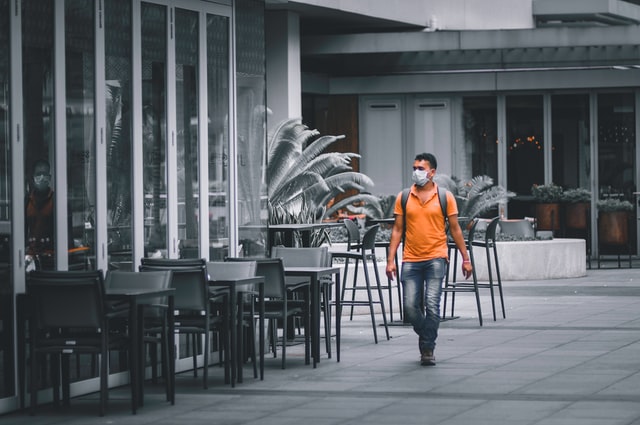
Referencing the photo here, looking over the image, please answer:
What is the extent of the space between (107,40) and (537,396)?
470cm

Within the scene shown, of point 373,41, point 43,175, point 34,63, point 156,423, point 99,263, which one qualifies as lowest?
point 156,423

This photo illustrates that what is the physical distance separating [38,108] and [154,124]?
185 centimetres

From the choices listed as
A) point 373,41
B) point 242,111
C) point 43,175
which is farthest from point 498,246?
point 43,175

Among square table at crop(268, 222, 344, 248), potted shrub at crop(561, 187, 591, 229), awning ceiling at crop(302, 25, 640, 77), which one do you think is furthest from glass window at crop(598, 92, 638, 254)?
square table at crop(268, 222, 344, 248)

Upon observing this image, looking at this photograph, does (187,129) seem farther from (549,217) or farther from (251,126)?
(549,217)

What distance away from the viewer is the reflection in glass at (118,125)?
1138cm

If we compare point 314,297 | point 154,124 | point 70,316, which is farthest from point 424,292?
point 70,316

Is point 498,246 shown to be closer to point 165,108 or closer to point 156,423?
point 165,108

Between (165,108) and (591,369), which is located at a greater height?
(165,108)

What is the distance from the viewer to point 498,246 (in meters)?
22.8

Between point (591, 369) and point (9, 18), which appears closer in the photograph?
point (9, 18)

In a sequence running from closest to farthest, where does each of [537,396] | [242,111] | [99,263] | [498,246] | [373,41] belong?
[537,396] < [99,263] < [242,111] < [498,246] < [373,41]

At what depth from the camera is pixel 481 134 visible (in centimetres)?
2867

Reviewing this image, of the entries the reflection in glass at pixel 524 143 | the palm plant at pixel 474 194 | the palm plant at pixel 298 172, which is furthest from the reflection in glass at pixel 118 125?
the reflection in glass at pixel 524 143
